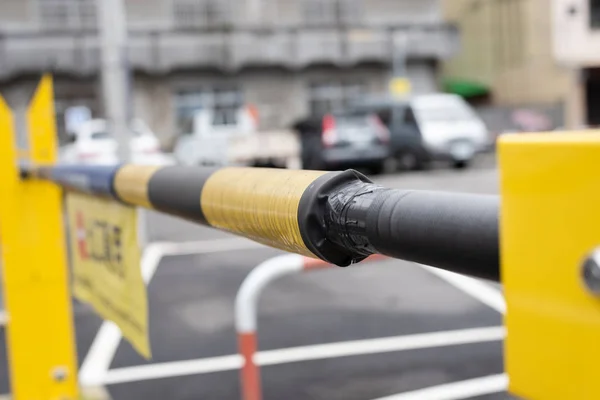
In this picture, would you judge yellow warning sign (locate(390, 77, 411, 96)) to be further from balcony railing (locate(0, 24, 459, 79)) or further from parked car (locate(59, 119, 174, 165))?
parked car (locate(59, 119, 174, 165))

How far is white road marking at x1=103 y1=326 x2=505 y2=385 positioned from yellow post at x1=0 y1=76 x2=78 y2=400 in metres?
1.42

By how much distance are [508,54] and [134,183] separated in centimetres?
2964

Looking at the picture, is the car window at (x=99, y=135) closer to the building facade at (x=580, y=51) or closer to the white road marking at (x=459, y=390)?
the white road marking at (x=459, y=390)

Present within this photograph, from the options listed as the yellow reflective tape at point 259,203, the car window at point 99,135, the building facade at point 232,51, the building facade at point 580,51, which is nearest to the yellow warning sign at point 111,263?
the yellow reflective tape at point 259,203

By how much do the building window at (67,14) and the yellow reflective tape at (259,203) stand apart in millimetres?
28480

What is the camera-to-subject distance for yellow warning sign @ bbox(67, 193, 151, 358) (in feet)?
6.62

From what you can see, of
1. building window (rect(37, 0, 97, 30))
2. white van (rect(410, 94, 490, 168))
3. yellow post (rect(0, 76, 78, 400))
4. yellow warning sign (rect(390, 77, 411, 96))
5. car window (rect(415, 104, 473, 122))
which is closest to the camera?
yellow post (rect(0, 76, 78, 400))

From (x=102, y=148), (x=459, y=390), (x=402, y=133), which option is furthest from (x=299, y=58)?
(x=459, y=390)

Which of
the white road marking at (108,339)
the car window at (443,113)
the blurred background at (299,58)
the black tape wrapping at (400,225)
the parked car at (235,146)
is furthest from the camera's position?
the blurred background at (299,58)

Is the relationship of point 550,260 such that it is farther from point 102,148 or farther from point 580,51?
point 580,51

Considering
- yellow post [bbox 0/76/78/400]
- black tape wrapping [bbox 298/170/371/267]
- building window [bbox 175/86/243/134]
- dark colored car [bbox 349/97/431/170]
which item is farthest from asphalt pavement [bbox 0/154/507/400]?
building window [bbox 175/86/243/134]

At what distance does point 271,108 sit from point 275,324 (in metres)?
24.0

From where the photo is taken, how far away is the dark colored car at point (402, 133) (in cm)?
1841

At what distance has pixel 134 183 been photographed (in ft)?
5.53
